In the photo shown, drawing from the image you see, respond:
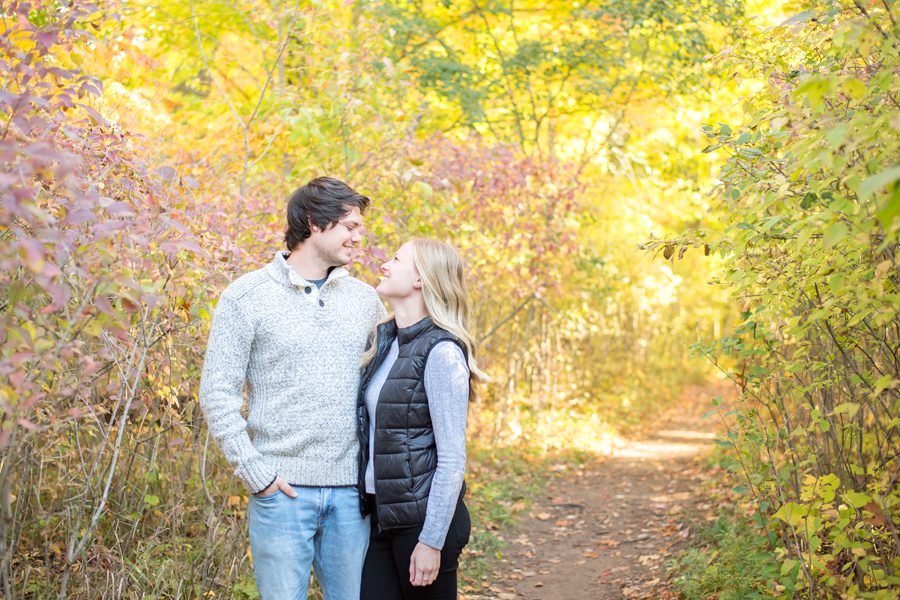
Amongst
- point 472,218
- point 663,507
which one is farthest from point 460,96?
point 663,507

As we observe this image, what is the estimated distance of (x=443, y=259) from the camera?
3.13m

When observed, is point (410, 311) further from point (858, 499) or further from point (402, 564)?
point (858, 499)

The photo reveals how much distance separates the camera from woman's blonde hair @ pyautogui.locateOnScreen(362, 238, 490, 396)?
3.08 meters

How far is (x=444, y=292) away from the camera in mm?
3107

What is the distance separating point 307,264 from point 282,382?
1.44 feet

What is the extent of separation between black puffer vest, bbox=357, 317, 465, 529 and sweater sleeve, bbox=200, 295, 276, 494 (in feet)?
1.20

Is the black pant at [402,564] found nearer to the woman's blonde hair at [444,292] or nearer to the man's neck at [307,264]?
the woman's blonde hair at [444,292]

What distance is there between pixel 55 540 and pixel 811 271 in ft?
13.0

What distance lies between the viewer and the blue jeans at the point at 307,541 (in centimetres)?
283

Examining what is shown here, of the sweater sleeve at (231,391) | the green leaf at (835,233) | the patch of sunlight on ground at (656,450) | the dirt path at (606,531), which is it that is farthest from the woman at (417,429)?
the patch of sunlight on ground at (656,450)

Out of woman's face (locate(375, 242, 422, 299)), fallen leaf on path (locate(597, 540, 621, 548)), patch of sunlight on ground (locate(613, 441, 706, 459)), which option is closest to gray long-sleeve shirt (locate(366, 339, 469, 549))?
woman's face (locate(375, 242, 422, 299))

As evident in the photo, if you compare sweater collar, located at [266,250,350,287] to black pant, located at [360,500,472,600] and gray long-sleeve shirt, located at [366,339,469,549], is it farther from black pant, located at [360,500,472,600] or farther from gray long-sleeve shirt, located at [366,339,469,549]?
black pant, located at [360,500,472,600]

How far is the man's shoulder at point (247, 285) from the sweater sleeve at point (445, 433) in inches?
24.5

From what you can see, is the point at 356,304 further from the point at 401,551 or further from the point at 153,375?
the point at 153,375
